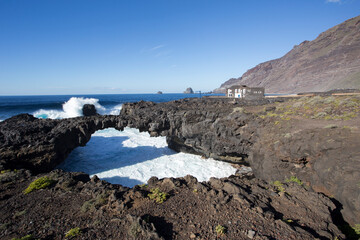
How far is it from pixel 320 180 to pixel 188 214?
26.5 ft

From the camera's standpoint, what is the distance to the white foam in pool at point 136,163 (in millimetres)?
17969

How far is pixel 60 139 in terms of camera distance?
619 inches

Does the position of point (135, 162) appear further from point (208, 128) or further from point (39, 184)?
point (39, 184)

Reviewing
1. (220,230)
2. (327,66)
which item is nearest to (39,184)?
(220,230)

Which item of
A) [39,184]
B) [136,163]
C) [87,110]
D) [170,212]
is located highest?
[87,110]

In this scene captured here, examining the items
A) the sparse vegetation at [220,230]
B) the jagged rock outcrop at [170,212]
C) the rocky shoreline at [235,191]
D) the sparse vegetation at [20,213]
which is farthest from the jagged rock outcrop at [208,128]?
the sparse vegetation at [20,213]

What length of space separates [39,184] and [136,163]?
1190 centimetres

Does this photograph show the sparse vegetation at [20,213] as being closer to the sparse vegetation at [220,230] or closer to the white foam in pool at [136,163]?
the sparse vegetation at [220,230]

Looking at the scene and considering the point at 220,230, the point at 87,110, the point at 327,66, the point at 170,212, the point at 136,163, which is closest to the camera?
the point at 220,230

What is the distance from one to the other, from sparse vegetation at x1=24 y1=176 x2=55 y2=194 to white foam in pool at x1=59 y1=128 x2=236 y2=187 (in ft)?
24.2

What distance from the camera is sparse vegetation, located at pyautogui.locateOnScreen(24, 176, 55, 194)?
28.5 feet

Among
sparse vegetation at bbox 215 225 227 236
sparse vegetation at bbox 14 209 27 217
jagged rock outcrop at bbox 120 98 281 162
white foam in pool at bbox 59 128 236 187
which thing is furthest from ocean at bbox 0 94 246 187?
sparse vegetation at bbox 215 225 227 236

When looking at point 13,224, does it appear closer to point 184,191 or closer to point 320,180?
point 184,191

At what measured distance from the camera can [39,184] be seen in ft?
29.9
